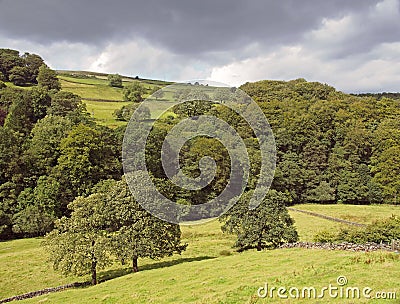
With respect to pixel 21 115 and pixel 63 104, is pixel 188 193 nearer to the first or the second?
pixel 63 104

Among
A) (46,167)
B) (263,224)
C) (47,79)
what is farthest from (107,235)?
(47,79)

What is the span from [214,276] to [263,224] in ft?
40.4

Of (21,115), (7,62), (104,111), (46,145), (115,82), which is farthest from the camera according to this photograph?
(115,82)

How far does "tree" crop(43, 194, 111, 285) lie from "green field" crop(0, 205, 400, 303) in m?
1.92

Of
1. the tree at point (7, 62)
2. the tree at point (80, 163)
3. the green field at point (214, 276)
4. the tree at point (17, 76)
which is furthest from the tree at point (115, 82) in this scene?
the green field at point (214, 276)

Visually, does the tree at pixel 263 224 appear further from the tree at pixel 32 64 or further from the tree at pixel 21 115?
the tree at pixel 32 64

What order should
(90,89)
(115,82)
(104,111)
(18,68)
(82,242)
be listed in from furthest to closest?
(115,82), (90,89), (18,68), (104,111), (82,242)

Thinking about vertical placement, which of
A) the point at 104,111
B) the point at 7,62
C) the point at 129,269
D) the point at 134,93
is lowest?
the point at 129,269

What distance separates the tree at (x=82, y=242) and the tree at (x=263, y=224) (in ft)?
38.3

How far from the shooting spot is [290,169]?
71.4 metres

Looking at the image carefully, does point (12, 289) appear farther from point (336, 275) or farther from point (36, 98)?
point (36, 98)

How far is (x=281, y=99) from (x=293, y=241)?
7082cm

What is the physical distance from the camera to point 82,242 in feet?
93.5

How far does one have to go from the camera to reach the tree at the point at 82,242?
2761 cm
